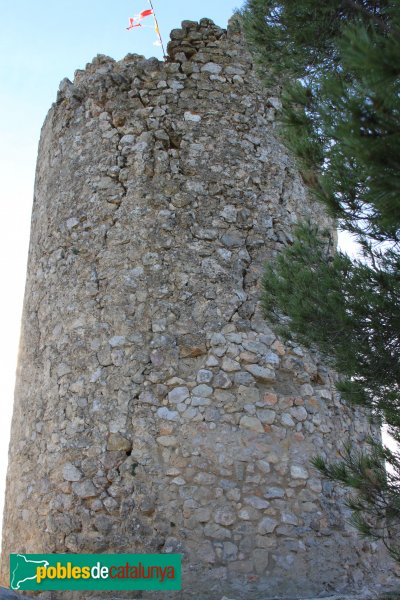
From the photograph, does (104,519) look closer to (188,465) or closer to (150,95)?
(188,465)

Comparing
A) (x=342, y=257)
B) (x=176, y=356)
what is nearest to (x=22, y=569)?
(x=176, y=356)

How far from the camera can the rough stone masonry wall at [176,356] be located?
4.99 m

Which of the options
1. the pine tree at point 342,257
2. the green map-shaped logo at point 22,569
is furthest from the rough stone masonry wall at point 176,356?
the pine tree at point 342,257

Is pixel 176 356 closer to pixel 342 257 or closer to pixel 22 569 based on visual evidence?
pixel 342 257

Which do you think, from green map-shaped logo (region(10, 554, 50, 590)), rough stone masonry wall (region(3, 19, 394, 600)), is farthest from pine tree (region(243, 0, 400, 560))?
green map-shaped logo (region(10, 554, 50, 590))

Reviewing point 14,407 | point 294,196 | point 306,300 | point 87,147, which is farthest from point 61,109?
point 306,300

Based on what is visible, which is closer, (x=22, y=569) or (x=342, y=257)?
(x=342, y=257)

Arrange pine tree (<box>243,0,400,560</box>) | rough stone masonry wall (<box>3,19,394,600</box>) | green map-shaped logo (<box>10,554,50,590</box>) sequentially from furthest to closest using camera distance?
green map-shaped logo (<box>10,554,50,590</box>) < rough stone masonry wall (<box>3,19,394,600</box>) < pine tree (<box>243,0,400,560</box>)

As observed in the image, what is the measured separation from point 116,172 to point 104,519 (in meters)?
2.70

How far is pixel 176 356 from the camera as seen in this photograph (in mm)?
5359

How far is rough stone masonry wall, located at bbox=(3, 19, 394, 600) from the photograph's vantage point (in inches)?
197

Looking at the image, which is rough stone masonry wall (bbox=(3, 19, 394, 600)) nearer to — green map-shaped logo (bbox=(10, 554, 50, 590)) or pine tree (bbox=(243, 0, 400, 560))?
green map-shaped logo (bbox=(10, 554, 50, 590))

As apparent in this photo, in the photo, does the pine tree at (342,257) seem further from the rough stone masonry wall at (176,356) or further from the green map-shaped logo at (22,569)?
the green map-shaped logo at (22,569)

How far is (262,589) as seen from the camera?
4801 millimetres
